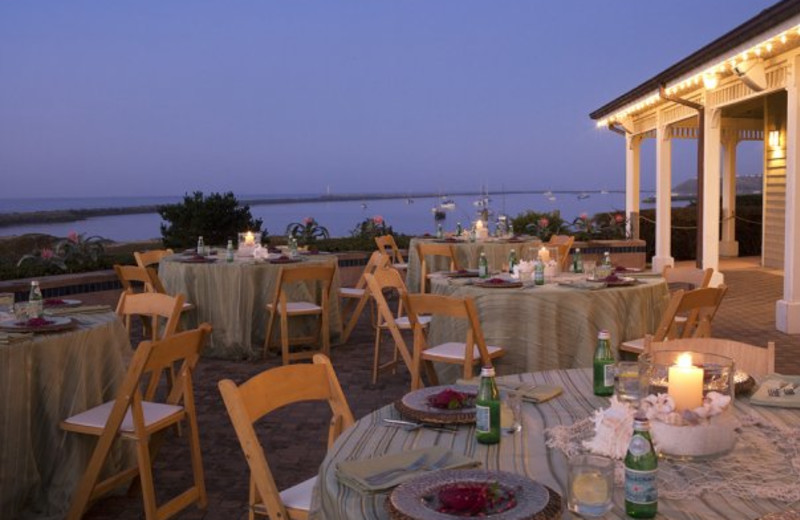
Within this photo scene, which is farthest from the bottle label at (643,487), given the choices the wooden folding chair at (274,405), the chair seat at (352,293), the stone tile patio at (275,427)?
the chair seat at (352,293)

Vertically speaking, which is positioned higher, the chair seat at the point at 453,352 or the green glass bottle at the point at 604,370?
the green glass bottle at the point at 604,370

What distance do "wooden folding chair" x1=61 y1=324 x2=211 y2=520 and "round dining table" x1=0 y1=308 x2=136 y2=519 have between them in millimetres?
124

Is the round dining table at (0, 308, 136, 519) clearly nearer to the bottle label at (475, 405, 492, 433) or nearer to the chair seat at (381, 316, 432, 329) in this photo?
the bottle label at (475, 405, 492, 433)

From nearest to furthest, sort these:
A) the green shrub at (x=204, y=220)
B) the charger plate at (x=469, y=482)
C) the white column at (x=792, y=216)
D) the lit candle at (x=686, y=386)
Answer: the charger plate at (x=469, y=482) < the lit candle at (x=686, y=386) < the white column at (x=792, y=216) < the green shrub at (x=204, y=220)

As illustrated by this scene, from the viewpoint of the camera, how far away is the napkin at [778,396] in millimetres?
2426

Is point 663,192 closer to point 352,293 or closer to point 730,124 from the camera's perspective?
point 730,124

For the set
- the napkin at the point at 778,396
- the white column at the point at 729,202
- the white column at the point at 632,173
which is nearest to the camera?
the napkin at the point at 778,396

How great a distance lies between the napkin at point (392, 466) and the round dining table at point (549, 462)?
2 centimetres

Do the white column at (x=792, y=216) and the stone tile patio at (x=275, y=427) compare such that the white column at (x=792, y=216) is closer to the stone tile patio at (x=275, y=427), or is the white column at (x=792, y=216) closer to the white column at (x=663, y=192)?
the stone tile patio at (x=275, y=427)

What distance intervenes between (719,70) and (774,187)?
17.0ft

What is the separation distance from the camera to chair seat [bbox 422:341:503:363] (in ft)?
16.3

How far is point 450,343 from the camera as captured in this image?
17.5ft

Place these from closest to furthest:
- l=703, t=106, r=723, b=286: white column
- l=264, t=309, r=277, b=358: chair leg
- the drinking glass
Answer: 1. the drinking glass
2. l=264, t=309, r=277, b=358: chair leg
3. l=703, t=106, r=723, b=286: white column

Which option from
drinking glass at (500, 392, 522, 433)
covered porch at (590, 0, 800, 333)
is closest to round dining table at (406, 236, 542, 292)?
covered porch at (590, 0, 800, 333)
